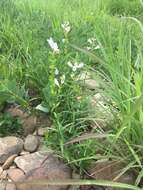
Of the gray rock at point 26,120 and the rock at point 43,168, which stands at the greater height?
the gray rock at point 26,120

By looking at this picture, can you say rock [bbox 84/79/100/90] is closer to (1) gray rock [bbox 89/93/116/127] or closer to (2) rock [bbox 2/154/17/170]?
(1) gray rock [bbox 89/93/116/127]

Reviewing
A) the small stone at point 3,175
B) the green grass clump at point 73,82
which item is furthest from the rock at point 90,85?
the small stone at point 3,175

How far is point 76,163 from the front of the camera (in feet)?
7.14

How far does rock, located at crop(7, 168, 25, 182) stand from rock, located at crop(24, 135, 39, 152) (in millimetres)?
158

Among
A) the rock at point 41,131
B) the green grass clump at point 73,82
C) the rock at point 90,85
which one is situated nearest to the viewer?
the green grass clump at point 73,82

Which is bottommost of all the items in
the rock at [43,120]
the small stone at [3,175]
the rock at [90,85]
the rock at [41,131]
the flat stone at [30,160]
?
the small stone at [3,175]

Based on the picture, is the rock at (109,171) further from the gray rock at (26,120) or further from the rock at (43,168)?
the gray rock at (26,120)

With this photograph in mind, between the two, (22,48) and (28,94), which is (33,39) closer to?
(22,48)

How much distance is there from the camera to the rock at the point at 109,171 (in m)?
2.07

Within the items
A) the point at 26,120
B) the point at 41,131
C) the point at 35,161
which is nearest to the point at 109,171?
the point at 35,161

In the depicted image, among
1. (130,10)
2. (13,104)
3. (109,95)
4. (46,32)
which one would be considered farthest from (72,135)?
(130,10)

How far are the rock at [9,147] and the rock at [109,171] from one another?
0.46 meters

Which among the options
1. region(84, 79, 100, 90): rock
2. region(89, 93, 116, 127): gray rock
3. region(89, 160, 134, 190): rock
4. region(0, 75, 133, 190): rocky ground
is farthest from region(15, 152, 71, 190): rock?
region(84, 79, 100, 90): rock

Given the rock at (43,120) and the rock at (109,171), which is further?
the rock at (43,120)
